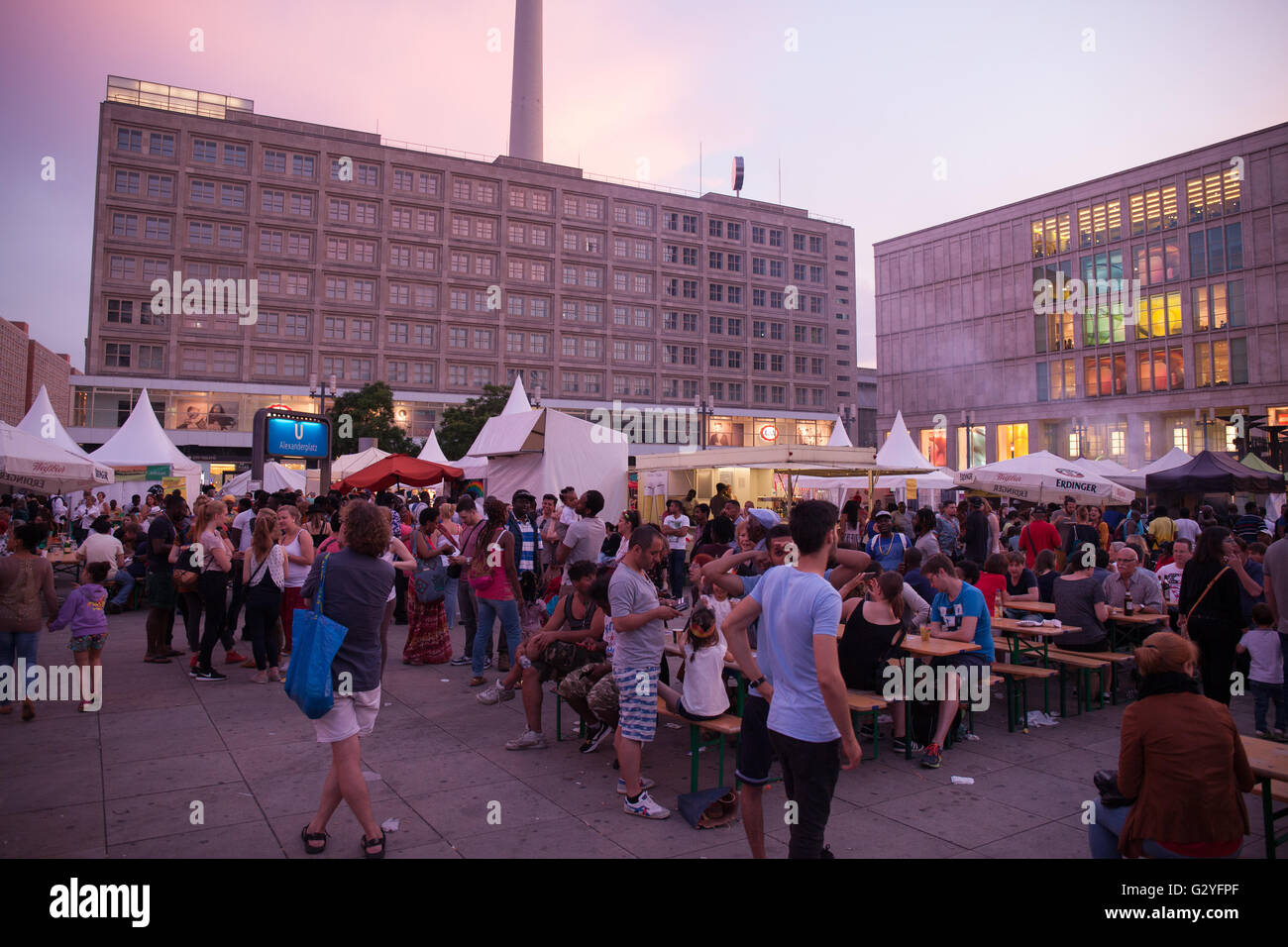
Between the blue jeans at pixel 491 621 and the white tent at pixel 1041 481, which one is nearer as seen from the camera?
the blue jeans at pixel 491 621

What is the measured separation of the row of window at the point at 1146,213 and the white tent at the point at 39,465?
5851 centimetres

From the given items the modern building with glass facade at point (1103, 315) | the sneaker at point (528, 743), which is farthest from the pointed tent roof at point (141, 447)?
the modern building with glass facade at point (1103, 315)

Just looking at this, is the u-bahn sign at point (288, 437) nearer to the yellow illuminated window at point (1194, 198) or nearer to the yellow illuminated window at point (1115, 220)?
the yellow illuminated window at point (1194, 198)

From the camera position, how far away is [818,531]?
11.7 feet

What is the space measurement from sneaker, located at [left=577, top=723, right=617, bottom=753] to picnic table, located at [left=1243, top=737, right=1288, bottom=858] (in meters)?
4.21

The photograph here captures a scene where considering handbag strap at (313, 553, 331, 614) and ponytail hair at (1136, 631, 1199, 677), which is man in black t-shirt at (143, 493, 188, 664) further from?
ponytail hair at (1136, 631, 1199, 677)

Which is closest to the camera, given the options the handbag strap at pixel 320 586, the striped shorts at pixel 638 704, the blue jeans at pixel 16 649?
the handbag strap at pixel 320 586

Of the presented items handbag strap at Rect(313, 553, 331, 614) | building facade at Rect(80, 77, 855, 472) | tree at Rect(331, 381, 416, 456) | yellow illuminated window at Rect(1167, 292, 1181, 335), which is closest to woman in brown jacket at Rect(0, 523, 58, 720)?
handbag strap at Rect(313, 553, 331, 614)

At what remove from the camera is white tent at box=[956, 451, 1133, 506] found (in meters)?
16.9

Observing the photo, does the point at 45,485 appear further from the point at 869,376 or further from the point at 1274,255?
the point at 869,376

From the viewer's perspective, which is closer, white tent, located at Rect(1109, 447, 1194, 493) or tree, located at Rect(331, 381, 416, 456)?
white tent, located at Rect(1109, 447, 1194, 493)

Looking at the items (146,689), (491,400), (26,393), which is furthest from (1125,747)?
(26,393)

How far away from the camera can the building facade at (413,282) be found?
169 feet

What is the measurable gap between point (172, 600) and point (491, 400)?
39.4 m
